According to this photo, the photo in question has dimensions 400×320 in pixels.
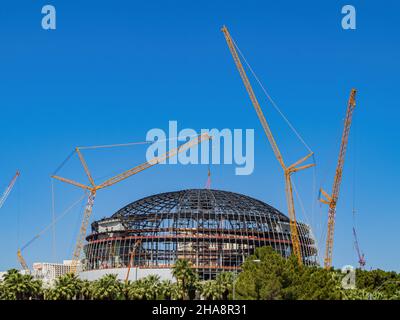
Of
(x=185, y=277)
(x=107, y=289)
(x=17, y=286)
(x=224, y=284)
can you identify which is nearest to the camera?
(x=17, y=286)

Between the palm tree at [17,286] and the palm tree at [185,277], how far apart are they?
34.7 metres

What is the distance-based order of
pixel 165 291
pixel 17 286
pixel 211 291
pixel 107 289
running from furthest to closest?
pixel 165 291 → pixel 211 291 → pixel 107 289 → pixel 17 286

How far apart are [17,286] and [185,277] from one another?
41599 millimetres

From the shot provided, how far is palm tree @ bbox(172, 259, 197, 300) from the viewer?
Result: 543 feet

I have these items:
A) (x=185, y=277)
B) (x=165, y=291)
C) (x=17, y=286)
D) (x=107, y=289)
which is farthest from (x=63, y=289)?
(x=185, y=277)

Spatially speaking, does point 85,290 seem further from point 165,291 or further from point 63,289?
point 165,291

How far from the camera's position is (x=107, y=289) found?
159250 millimetres

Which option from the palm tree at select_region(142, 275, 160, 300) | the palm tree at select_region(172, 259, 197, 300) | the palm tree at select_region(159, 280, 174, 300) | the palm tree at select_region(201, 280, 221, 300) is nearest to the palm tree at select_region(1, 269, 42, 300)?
the palm tree at select_region(142, 275, 160, 300)

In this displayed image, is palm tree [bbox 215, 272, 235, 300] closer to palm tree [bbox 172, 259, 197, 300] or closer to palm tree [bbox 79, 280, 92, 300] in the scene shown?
palm tree [bbox 172, 259, 197, 300]

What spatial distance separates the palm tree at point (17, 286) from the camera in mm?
148125

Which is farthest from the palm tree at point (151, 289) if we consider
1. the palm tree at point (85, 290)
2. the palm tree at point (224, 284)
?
the palm tree at point (224, 284)
